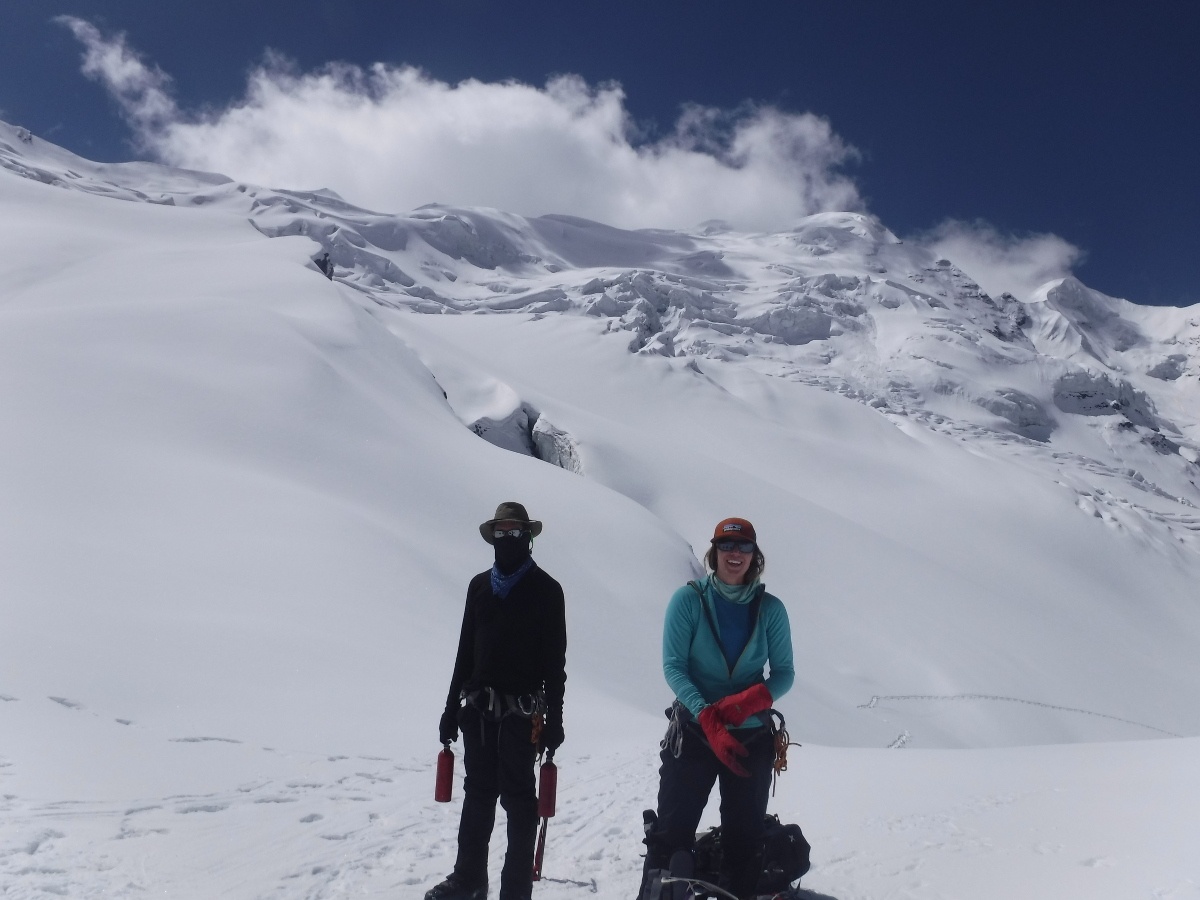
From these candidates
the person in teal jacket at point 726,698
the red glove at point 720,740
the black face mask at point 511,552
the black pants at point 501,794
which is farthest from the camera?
the black face mask at point 511,552

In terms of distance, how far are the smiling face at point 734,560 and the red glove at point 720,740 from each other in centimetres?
72

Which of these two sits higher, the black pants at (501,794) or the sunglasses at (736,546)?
the sunglasses at (736,546)

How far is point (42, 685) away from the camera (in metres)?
7.87

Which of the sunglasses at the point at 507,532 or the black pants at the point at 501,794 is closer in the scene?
the black pants at the point at 501,794

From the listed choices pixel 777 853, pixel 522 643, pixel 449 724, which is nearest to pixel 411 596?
pixel 449 724

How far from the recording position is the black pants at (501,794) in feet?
16.2

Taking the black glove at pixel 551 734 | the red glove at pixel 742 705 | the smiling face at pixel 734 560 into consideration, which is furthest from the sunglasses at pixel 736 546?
the black glove at pixel 551 734

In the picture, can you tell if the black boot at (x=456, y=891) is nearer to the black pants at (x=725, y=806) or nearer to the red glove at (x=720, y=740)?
the black pants at (x=725, y=806)

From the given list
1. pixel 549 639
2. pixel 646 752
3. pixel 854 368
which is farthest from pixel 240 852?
pixel 854 368

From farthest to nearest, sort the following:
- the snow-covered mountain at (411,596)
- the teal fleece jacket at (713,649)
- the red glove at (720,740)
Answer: the snow-covered mountain at (411,596), the teal fleece jacket at (713,649), the red glove at (720,740)

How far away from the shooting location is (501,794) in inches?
198

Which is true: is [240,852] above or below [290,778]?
below

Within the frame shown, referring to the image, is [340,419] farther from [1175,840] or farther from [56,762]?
[1175,840]

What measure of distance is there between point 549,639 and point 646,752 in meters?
6.13
